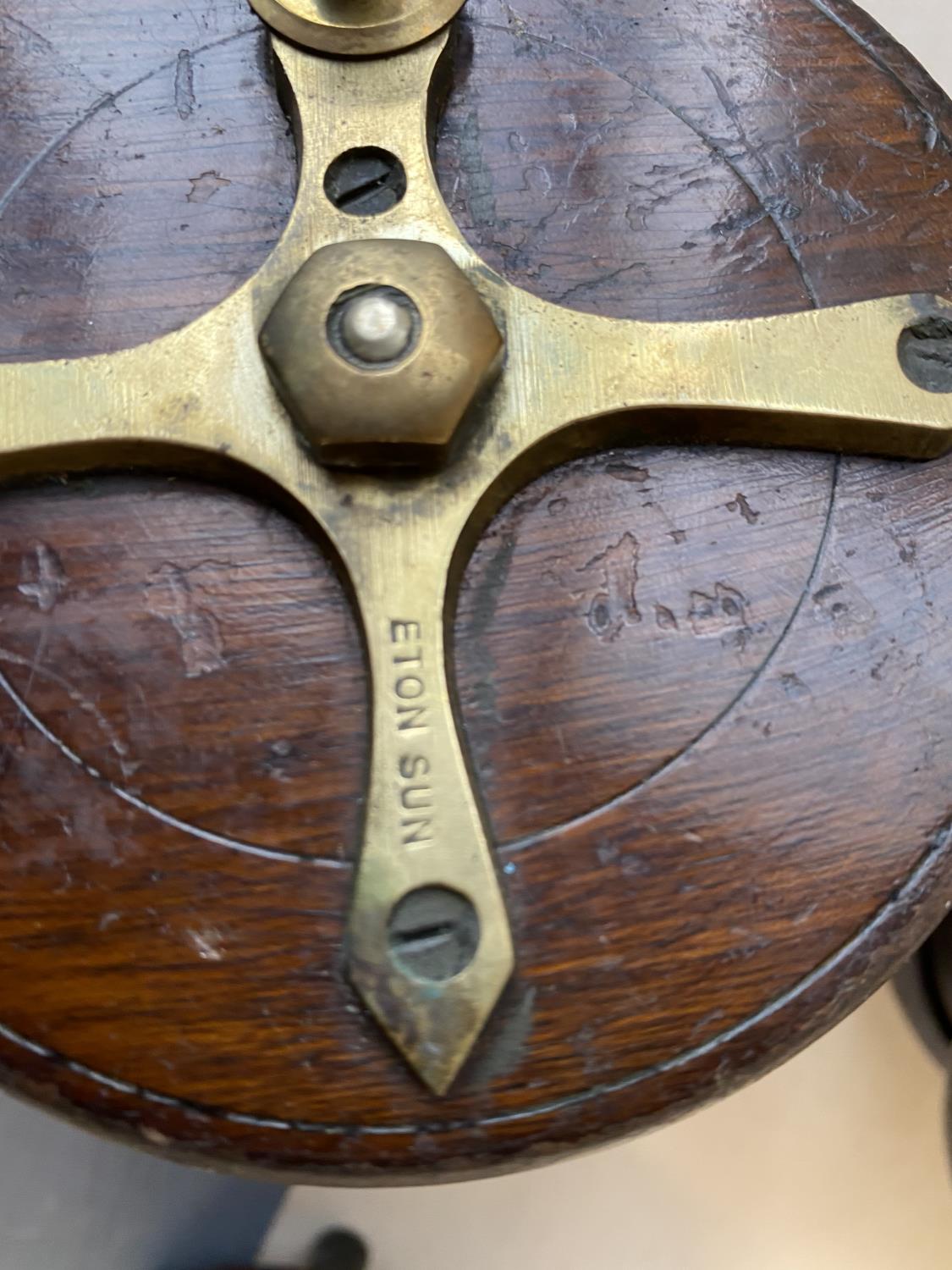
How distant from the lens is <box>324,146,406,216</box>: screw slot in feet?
2.19

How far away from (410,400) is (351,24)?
0.27 metres

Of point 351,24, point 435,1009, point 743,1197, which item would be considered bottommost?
point 743,1197

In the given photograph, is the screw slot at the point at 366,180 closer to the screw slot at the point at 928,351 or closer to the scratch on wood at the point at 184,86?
the scratch on wood at the point at 184,86

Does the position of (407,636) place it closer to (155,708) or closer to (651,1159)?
(155,708)

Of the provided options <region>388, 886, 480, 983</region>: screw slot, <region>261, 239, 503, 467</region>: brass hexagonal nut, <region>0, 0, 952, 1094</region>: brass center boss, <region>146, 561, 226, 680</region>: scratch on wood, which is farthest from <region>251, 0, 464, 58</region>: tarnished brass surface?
<region>388, 886, 480, 983</region>: screw slot

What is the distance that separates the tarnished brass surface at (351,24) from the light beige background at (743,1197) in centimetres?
109

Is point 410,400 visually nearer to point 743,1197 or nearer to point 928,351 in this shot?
point 928,351

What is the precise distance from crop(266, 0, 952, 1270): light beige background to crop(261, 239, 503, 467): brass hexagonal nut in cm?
94

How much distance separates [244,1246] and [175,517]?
3.07ft

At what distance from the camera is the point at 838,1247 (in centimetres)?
126

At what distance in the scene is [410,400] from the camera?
584 millimetres

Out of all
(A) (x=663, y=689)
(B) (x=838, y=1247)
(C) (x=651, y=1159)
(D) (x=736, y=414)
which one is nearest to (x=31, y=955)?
(A) (x=663, y=689)

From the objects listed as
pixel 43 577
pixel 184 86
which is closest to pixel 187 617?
pixel 43 577

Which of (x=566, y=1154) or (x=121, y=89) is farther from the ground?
(x=121, y=89)
